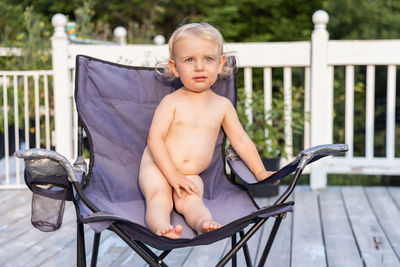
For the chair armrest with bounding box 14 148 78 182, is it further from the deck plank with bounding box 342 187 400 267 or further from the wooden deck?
the deck plank with bounding box 342 187 400 267

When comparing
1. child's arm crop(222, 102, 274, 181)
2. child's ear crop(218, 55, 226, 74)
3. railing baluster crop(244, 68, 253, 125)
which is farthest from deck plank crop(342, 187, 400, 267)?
child's ear crop(218, 55, 226, 74)

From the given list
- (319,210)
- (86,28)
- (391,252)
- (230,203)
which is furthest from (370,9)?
(230,203)

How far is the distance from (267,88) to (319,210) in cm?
114

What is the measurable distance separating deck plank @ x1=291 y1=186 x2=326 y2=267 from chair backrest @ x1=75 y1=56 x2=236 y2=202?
62cm

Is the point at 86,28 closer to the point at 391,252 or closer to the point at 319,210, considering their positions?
the point at 319,210

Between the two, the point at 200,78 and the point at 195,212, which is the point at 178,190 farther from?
the point at 200,78

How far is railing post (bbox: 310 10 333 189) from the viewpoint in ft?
13.6

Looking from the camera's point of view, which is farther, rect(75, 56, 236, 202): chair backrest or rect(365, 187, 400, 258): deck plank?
rect(365, 187, 400, 258): deck plank

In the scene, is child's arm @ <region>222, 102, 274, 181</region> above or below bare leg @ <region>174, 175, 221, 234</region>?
above

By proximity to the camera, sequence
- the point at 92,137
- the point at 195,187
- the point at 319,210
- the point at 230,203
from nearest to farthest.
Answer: the point at 195,187 → the point at 230,203 → the point at 92,137 → the point at 319,210

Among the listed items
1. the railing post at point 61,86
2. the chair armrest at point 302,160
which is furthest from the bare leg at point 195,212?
the railing post at point 61,86

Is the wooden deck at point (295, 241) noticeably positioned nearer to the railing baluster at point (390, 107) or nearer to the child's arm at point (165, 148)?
the railing baluster at point (390, 107)

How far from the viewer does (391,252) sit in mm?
2707

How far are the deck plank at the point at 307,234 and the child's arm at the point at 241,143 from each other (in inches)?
23.6
